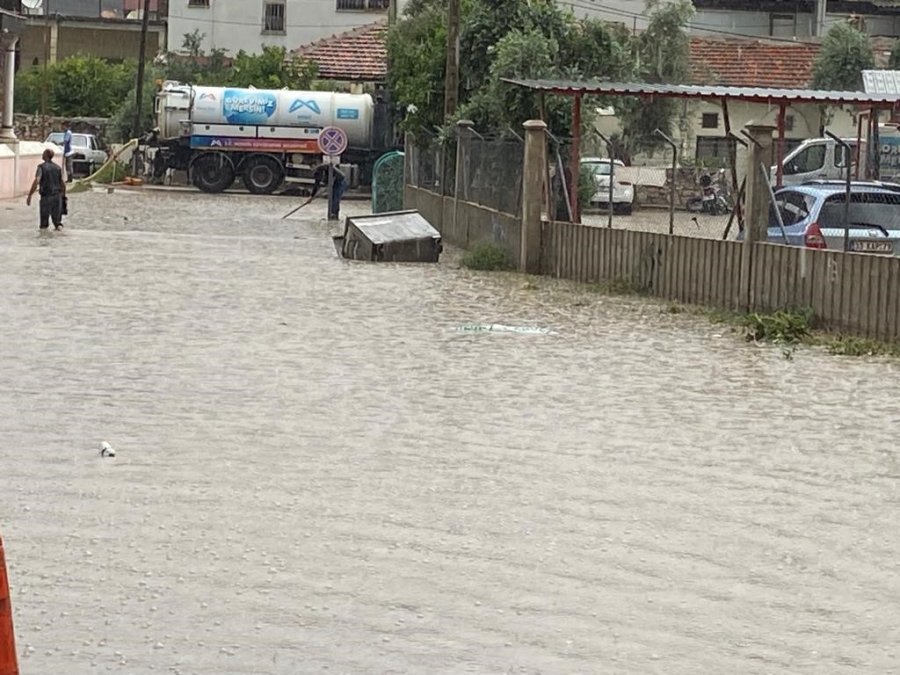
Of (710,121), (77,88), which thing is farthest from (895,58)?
(77,88)

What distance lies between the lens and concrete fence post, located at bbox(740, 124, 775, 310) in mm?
19172

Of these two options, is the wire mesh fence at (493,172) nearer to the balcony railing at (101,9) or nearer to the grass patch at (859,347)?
the grass patch at (859,347)

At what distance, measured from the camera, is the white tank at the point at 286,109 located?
53.6 meters

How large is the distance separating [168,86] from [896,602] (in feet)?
160

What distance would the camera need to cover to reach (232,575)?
7480 mm

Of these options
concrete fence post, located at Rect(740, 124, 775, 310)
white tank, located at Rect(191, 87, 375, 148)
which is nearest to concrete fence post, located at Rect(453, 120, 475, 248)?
concrete fence post, located at Rect(740, 124, 775, 310)

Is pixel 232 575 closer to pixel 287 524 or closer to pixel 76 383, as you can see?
pixel 287 524

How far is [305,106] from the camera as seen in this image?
178 ft

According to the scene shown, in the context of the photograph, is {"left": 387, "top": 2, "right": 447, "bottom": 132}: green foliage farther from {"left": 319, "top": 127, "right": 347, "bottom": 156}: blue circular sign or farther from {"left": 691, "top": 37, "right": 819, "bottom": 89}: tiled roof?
{"left": 691, "top": 37, "right": 819, "bottom": 89}: tiled roof

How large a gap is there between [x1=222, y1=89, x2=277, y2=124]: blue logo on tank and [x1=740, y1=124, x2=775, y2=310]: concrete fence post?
115 feet

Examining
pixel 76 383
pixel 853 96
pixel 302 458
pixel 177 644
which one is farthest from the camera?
pixel 853 96

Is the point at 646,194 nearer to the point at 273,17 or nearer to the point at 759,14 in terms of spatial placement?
the point at 759,14

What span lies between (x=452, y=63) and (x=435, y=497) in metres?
25.6

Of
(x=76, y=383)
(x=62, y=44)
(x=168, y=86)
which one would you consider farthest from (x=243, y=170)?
(x=76, y=383)
